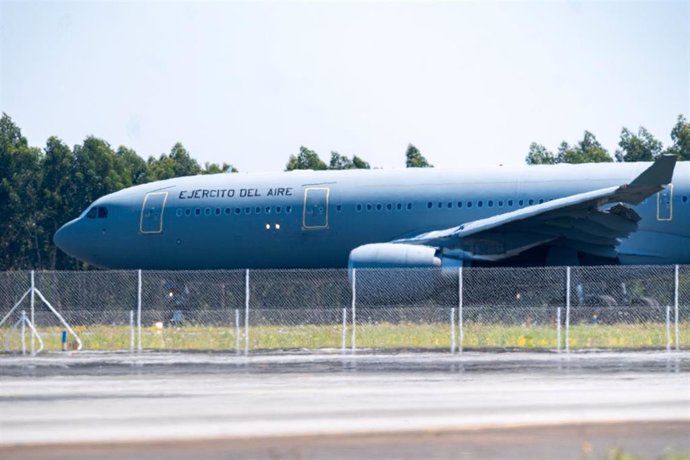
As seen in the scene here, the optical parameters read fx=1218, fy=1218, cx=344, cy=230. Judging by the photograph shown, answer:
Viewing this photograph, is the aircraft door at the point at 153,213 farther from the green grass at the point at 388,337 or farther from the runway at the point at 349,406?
the runway at the point at 349,406

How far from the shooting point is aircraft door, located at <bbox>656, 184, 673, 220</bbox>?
27094 mm

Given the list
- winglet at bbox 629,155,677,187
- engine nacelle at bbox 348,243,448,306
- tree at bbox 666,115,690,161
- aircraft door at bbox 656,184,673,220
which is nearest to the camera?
winglet at bbox 629,155,677,187

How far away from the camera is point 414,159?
56594 millimetres

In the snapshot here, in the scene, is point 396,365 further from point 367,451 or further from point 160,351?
point 367,451

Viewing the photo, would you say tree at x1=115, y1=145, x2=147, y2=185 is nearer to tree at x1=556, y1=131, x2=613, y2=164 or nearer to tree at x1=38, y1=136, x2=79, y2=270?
tree at x1=38, y1=136, x2=79, y2=270

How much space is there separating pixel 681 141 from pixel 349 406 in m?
42.1

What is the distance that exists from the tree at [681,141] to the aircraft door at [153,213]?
26.3 meters

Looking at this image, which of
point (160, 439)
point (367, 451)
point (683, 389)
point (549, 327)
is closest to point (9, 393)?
point (160, 439)

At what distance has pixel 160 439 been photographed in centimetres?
1095

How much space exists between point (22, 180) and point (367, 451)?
46012 mm

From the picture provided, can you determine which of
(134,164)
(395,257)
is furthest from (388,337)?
(134,164)

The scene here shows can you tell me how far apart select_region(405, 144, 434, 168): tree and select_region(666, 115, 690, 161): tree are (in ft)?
35.9

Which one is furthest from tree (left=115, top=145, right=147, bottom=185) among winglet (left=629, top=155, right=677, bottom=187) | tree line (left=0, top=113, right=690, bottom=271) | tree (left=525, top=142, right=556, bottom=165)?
winglet (left=629, top=155, right=677, bottom=187)

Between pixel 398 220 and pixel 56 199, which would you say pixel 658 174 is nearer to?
pixel 398 220
